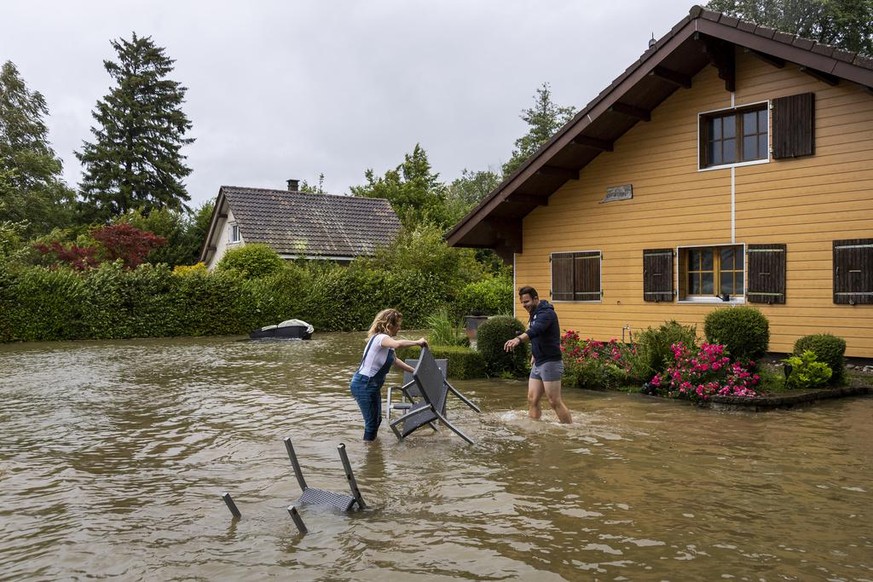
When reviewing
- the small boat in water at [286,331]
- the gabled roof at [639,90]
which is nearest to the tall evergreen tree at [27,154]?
the small boat in water at [286,331]

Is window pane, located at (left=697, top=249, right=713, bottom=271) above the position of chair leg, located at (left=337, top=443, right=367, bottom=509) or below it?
above

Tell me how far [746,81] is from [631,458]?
32.5 feet

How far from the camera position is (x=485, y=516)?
19.8 feet

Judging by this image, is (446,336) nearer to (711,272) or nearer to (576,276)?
(576,276)

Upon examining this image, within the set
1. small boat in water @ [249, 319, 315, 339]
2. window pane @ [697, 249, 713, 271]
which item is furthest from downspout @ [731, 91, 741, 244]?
small boat in water @ [249, 319, 315, 339]

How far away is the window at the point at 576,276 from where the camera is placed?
683 inches

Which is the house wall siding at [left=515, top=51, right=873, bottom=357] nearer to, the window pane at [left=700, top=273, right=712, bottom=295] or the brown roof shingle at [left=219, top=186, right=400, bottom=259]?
the window pane at [left=700, top=273, right=712, bottom=295]

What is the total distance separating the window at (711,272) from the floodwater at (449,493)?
435 centimetres

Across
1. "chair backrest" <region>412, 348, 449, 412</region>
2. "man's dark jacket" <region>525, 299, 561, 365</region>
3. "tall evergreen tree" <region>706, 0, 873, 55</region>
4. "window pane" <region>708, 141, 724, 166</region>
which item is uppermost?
"tall evergreen tree" <region>706, 0, 873, 55</region>

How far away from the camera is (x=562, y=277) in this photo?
18.0m

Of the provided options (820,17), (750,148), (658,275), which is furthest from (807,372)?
(820,17)

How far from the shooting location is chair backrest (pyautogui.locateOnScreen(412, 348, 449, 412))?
8141 mm

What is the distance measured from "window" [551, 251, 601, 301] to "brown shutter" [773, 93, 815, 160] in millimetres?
4591

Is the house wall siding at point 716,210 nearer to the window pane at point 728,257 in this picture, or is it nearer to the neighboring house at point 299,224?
the window pane at point 728,257
